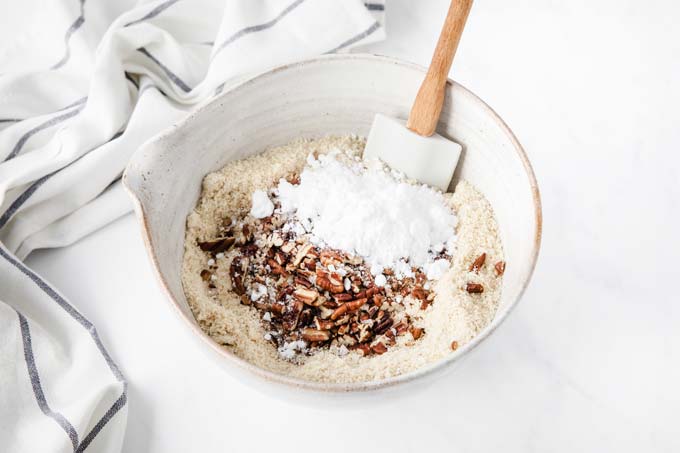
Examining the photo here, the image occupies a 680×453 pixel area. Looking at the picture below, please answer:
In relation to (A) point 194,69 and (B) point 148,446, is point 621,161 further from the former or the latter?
(B) point 148,446

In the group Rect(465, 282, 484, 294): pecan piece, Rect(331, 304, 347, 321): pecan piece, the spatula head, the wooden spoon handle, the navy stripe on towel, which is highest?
the wooden spoon handle

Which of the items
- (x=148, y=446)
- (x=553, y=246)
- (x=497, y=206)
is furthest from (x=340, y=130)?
(x=148, y=446)

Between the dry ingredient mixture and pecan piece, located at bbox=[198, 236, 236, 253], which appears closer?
the dry ingredient mixture

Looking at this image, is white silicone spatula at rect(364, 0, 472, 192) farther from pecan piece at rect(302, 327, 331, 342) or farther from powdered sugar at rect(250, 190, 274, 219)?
pecan piece at rect(302, 327, 331, 342)

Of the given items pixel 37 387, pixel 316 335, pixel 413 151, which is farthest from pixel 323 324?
pixel 37 387

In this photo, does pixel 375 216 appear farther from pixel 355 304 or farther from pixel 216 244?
pixel 216 244

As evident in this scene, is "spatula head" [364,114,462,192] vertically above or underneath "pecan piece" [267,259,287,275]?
above

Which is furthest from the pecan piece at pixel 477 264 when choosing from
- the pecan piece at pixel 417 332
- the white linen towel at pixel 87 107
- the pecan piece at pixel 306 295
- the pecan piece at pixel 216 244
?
the white linen towel at pixel 87 107

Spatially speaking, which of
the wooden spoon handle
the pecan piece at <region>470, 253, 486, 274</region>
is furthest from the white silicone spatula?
the pecan piece at <region>470, 253, 486, 274</region>
